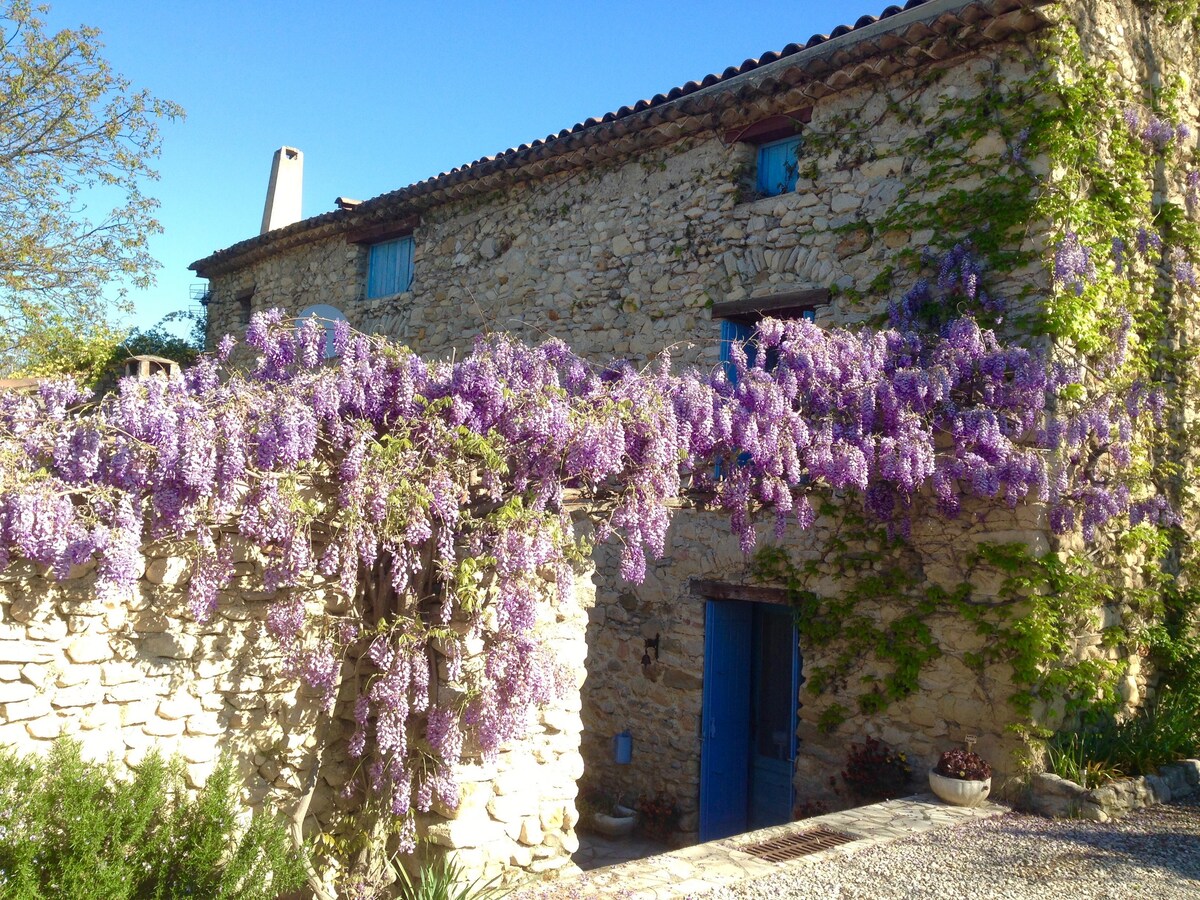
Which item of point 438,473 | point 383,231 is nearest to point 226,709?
point 438,473

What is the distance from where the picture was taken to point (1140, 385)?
5.97 m

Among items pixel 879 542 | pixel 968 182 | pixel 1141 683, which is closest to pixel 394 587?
pixel 879 542

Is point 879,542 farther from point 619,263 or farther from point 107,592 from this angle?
point 107,592

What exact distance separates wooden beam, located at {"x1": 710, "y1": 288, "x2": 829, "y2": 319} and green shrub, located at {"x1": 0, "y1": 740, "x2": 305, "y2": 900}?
14.7 ft

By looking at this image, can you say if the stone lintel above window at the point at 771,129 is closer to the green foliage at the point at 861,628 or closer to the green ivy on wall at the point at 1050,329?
the green ivy on wall at the point at 1050,329

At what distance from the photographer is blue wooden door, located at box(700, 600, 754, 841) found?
268 inches

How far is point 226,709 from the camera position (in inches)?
155

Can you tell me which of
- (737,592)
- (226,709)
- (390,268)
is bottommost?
(226,709)

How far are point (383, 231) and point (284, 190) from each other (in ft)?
14.5

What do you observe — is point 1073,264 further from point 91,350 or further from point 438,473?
point 91,350

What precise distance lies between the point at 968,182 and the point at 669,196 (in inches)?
Answer: 92.7

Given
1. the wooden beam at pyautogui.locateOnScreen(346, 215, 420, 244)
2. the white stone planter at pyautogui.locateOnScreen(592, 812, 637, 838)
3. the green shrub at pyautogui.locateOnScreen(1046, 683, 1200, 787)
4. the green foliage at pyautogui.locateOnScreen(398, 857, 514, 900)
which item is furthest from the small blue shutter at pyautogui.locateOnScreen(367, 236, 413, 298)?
the green shrub at pyautogui.locateOnScreen(1046, 683, 1200, 787)

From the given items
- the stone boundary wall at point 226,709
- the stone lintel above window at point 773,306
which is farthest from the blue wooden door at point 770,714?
the stone boundary wall at point 226,709

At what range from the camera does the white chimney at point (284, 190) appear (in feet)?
43.6
